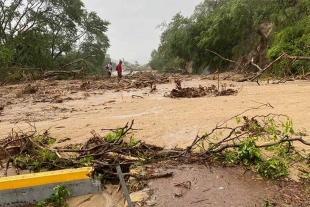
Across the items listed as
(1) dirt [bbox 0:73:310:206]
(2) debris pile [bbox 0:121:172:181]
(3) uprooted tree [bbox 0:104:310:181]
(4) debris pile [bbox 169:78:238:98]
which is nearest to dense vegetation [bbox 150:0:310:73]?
(4) debris pile [bbox 169:78:238:98]

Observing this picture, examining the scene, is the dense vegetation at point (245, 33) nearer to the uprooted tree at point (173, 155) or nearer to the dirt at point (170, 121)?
the dirt at point (170, 121)

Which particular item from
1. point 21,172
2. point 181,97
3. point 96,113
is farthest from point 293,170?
point 181,97

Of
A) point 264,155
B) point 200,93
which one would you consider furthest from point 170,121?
point 200,93

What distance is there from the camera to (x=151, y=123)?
544 centimetres

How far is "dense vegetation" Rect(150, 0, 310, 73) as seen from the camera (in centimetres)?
1504

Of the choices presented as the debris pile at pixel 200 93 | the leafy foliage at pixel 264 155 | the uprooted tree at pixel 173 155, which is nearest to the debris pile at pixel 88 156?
the uprooted tree at pixel 173 155

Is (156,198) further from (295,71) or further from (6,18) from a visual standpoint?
(6,18)

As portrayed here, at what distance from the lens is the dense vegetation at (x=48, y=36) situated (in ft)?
70.0

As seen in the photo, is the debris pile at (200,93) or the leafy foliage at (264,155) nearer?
the leafy foliage at (264,155)

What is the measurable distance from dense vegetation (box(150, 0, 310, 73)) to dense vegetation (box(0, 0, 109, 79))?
9462mm

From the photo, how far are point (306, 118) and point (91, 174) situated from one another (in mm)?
3670

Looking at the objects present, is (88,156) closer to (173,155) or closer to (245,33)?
(173,155)

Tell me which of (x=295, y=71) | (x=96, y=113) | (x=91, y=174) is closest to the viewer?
(x=91, y=174)

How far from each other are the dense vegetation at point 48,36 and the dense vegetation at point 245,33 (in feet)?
31.0
